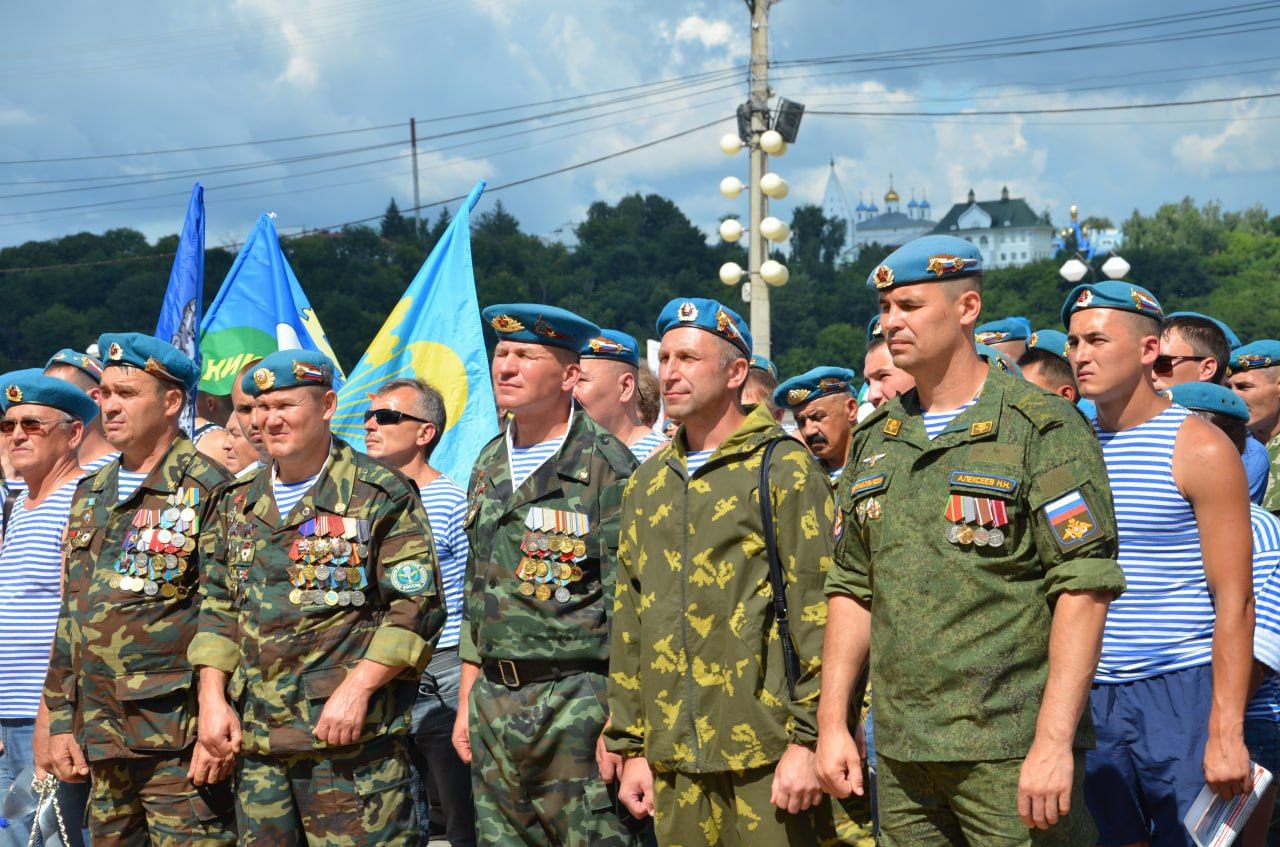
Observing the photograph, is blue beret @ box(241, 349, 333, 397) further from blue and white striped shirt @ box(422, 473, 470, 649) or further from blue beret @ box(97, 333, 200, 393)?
blue and white striped shirt @ box(422, 473, 470, 649)

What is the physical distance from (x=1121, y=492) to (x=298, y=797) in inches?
117

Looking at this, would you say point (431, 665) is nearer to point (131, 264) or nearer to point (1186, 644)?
point (1186, 644)

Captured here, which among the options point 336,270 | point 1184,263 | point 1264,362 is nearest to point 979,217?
point 1184,263

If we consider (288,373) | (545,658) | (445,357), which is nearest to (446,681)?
(545,658)

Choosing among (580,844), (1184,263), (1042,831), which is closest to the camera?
(1042,831)

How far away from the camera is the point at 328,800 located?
4.63 m

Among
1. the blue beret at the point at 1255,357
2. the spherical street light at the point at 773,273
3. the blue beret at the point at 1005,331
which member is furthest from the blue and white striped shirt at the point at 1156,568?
the spherical street light at the point at 773,273

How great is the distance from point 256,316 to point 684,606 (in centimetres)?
643

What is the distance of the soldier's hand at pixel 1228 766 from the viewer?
3.70m

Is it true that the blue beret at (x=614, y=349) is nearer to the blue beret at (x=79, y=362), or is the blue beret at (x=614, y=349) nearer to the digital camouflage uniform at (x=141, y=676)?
the digital camouflage uniform at (x=141, y=676)

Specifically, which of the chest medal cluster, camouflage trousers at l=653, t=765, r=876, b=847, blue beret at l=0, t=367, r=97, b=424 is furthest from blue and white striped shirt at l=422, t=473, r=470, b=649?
camouflage trousers at l=653, t=765, r=876, b=847

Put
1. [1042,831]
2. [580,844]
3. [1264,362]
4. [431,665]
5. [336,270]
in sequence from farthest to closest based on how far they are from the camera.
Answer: [336,270]
[1264,362]
[431,665]
[580,844]
[1042,831]

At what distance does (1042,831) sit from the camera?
10.5 ft

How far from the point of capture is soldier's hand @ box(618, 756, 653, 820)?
423 centimetres
